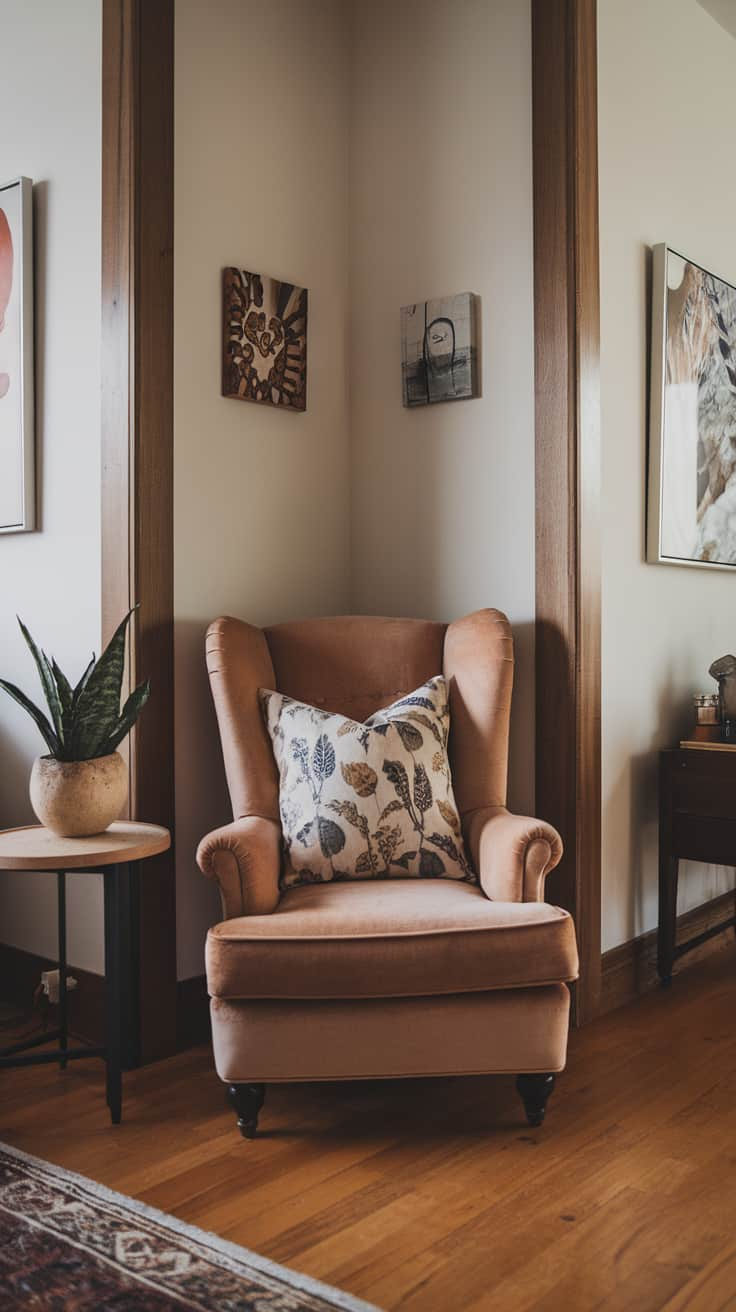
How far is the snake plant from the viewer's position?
2.19m

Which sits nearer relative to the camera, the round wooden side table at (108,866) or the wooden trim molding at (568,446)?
the round wooden side table at (108,866)

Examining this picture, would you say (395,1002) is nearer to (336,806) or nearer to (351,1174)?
(351,1174)

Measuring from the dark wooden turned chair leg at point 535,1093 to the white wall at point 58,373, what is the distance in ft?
3.51

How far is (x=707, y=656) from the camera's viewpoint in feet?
11.3

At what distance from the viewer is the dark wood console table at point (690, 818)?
2.90 m

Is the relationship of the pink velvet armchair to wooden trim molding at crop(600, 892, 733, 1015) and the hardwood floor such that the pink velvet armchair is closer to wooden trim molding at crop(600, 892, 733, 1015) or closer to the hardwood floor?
the hardwood floor

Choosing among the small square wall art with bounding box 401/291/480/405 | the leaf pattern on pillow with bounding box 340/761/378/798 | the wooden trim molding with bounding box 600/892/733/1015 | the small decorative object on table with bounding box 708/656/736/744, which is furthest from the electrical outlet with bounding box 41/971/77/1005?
the small decorative object on table with bounding box 708/656/736/744

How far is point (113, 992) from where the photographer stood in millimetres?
2137

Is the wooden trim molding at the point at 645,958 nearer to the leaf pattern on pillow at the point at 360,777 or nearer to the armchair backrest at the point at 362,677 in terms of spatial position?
the armchair backrest at the point at 362,677

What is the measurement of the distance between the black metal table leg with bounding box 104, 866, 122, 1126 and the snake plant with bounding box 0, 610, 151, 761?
0.25 metres

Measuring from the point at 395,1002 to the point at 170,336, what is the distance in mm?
1556

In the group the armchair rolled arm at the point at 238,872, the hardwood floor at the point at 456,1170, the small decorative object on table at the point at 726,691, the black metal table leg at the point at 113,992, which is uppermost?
the small decorative object on table at the point at 726,691

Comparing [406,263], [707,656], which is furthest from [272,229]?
[707,656]

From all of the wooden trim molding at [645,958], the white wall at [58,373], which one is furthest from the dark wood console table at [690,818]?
the white wall at [58,373]
